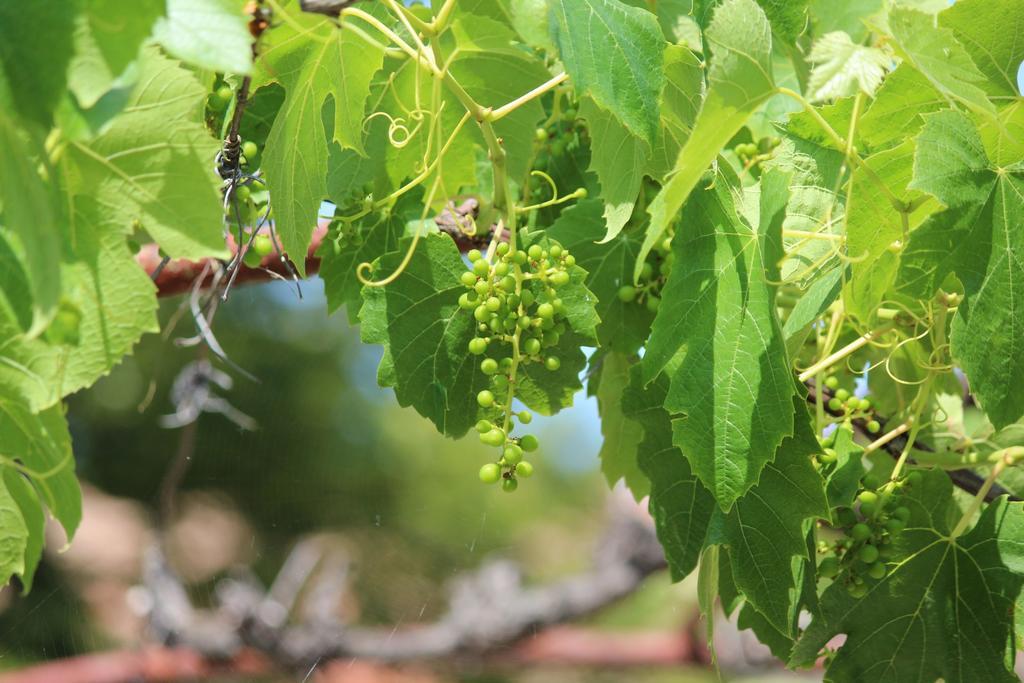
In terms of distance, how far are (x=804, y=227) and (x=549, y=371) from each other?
0.48 feet

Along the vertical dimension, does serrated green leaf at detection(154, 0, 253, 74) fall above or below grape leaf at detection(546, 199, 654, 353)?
above

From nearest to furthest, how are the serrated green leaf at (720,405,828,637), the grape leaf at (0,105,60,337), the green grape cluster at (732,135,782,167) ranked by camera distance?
the grape leaf at (0,105,60,337)
the serrated green leaf at (720,405,828,637)
the green grape cluster at (732,135,782,167)

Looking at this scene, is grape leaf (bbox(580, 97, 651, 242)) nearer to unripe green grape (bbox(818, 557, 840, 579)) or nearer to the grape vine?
the grape vine

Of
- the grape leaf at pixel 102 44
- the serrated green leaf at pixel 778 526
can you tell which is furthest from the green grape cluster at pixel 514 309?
the grape leaf at pixel 102 44

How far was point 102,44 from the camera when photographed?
0.28m

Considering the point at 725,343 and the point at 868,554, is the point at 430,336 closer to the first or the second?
the point at 725,343

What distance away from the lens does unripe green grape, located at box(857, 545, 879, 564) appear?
20.8 inches

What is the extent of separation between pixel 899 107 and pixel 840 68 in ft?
0.36

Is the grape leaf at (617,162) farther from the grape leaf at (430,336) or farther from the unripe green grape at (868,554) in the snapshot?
the unripe green grape at (868,554)

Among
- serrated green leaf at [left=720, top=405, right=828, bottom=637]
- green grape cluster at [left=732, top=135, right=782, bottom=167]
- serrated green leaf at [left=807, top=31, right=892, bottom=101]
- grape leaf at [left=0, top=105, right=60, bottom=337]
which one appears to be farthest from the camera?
green grape cluster at [left=732, top=135, right=782, bottom=167]

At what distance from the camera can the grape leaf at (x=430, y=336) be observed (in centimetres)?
51

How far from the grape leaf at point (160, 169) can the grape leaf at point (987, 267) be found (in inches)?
11.5

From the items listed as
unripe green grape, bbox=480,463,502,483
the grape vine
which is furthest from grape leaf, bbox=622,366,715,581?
unripe green grape, bbox=480,463,502,483

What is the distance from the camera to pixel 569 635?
94.8 inches
